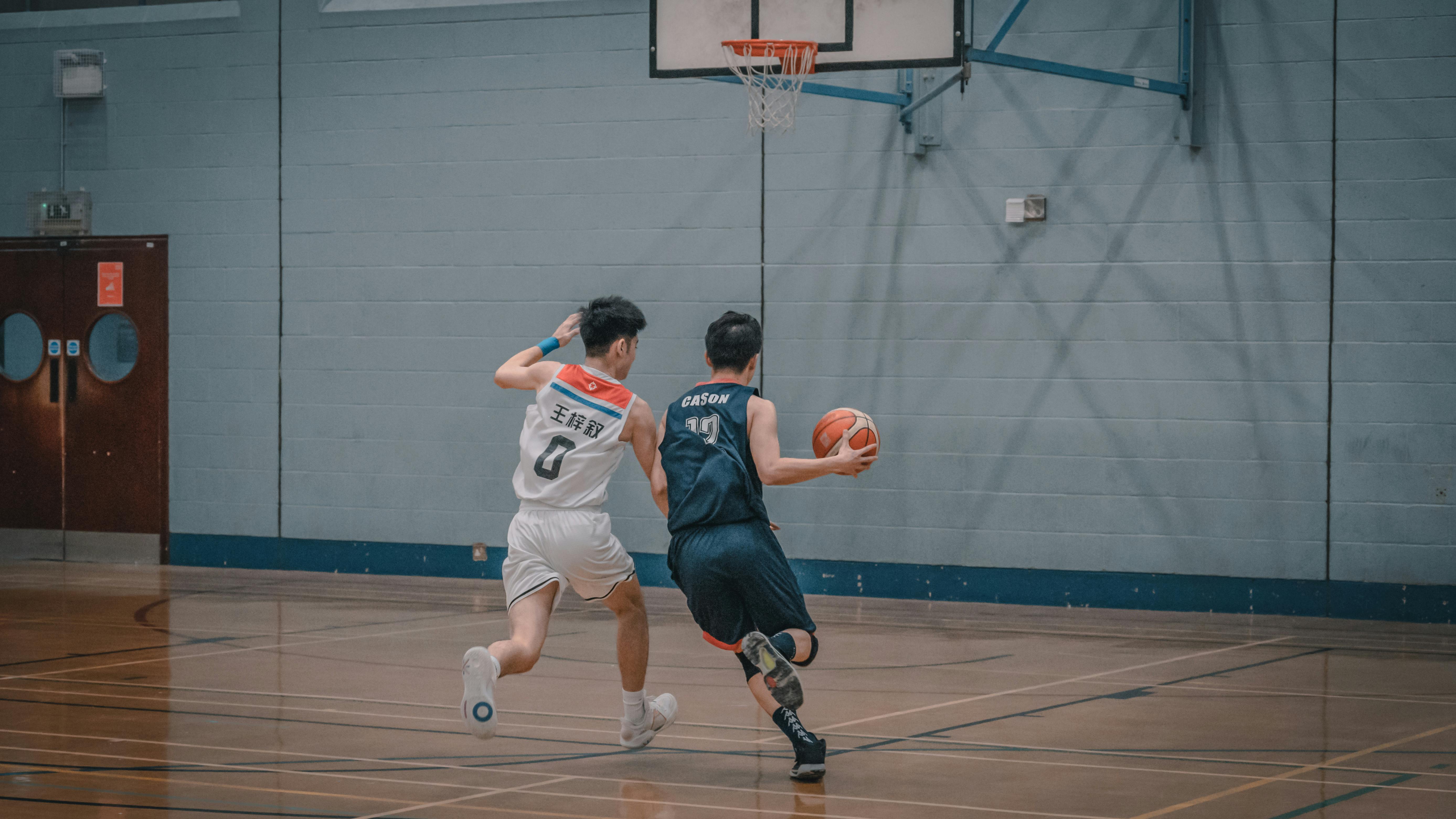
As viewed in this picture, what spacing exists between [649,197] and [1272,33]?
452 centimetres

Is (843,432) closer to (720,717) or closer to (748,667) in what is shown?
(748,667)

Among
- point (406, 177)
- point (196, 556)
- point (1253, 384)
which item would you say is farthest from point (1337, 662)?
point (196, 556)

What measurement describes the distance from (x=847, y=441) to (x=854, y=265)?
600cm

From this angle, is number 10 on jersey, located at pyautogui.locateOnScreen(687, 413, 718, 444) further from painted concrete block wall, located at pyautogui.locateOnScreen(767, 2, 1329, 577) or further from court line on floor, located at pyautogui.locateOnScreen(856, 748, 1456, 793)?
painted concrete block wall, located at pyautogui.locateOnScreen(767, 2, 1329, 577)

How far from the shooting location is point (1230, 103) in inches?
407

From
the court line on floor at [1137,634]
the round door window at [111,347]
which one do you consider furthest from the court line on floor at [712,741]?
the round door window at [111,347]

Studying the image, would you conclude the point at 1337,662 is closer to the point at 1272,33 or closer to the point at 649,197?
the point at 1272,33

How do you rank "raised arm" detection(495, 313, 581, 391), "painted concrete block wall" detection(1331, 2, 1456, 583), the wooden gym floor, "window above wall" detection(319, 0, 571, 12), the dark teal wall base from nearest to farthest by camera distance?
1. the wooden gym floor
2. "raised arm" detection(495, 313, 581, 391)
3. "painted concrete block wall" detection(1331, 2, 1456, 583)
4. the dark teal wall base
5. "window above wall" detection(319, 0, 571, 12)

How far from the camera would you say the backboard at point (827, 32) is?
8.88 m

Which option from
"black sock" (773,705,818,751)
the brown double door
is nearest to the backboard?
"black sock" (773,705,818,751)

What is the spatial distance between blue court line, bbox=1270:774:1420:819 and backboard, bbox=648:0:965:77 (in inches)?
187

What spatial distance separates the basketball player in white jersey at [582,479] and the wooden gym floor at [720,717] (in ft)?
1.97

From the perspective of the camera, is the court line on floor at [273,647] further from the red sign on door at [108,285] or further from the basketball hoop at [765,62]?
the red sign on door at [108,285]

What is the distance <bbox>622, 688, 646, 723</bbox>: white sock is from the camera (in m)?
5.77
